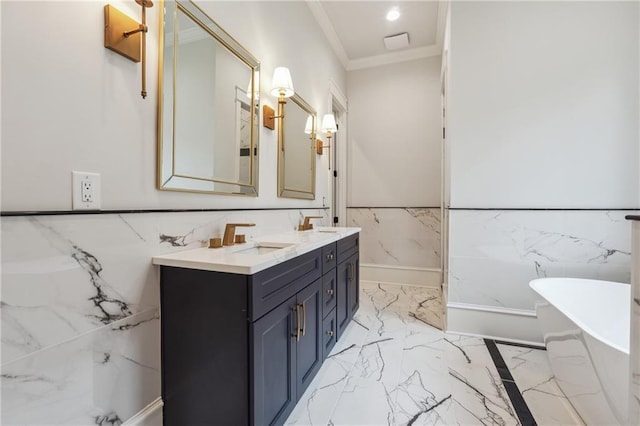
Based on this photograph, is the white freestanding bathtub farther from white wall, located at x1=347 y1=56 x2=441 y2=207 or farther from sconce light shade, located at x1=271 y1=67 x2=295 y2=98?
sconce light shade, located at x1=271 y1=67 x2=295 y2=98

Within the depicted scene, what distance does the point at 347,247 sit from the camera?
2260mm

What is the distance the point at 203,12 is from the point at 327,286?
1.67 meters

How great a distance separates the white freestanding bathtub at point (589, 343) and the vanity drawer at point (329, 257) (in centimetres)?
123

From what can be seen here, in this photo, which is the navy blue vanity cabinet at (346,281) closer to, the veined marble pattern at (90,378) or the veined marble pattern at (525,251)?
the veined marble pattern at (525,251)

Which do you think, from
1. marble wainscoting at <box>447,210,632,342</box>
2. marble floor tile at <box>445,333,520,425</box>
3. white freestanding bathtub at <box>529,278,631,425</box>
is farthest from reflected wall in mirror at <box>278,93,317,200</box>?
white freestanding bathtub at <box>529,278,631,425</box>

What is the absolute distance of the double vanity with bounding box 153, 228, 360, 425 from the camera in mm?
1059

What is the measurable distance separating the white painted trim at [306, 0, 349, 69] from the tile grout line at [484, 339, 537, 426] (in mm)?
3341

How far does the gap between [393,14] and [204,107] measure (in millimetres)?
2501

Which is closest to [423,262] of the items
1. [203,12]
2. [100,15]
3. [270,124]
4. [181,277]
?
[270,124]

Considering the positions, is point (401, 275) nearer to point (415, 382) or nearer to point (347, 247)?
point (347, 247)

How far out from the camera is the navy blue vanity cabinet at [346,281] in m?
2.07

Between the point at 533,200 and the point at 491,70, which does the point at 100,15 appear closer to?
the point at 491,70

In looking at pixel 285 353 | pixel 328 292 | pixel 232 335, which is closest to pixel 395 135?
pixel 328 292

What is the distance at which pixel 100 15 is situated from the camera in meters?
1.01
